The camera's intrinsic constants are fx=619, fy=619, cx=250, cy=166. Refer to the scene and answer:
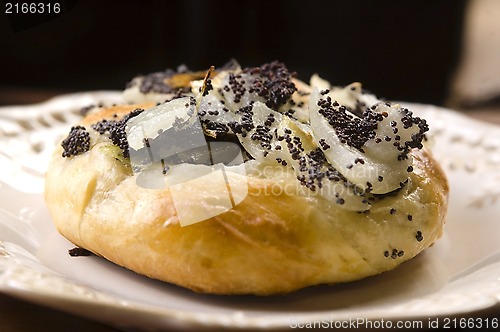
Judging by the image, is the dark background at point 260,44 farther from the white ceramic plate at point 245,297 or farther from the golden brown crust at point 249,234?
the golden brown crust at point 249,234

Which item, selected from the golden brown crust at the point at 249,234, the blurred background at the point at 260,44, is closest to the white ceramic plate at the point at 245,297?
the golden brown crust at the point at 249,234

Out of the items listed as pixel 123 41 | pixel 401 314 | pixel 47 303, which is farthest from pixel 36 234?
pixel 123 41

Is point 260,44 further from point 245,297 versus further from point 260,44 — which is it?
point 245,297

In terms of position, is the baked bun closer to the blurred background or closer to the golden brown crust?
the golden brown crust

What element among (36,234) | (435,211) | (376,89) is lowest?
(376,89)

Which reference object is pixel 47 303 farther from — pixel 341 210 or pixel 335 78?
pixel 335 78

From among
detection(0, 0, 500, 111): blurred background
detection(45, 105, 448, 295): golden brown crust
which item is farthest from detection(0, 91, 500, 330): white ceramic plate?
detection(0, 0, 500, 111): blurred background
